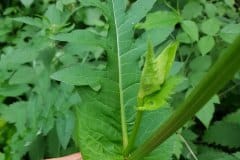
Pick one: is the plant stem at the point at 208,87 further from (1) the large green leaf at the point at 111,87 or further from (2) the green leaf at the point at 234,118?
(2) the green leaf at the point at 234,118

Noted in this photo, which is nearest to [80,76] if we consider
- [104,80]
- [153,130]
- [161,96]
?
[104,80]

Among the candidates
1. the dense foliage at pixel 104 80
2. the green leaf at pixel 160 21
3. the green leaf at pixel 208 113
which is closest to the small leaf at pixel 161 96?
the dense foliage at pixel 104 80

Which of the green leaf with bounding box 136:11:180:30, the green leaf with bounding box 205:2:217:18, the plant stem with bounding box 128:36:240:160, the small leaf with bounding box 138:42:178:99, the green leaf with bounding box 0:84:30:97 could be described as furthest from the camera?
the green leaf with bounding box 205:2:217:18

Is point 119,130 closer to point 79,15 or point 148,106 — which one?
point 148,106

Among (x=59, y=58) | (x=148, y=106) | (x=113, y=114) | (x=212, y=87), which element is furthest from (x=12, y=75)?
(x=212, y=87)

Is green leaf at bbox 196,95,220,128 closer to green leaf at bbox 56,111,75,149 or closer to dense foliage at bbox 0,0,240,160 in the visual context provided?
dense foliage at bbox 0,0,240,160

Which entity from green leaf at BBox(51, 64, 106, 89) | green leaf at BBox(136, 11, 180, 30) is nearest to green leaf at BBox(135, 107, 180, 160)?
green leaf at BBox(51, 64, 106, 89)

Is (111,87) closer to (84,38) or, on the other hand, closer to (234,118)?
(84,38)

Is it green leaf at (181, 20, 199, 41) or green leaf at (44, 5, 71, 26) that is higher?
green leaf at (181, 20, 199, 41)
